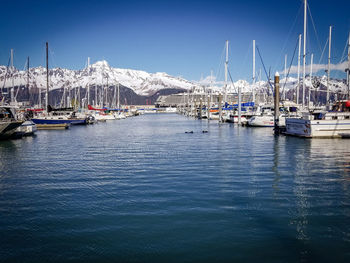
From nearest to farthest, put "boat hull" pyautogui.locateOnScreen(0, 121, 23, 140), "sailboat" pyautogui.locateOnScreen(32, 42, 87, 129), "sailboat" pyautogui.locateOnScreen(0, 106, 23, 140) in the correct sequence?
1. "boat hull" pyautogui.locateOnScreen(0, 121, 23, 140)
2. "sailboat" pyautogui.locateOnScreen(0, 106, 23, 140)
3. "sailboat" pyautogui.locateOnScreen(32, 42, 87, 129)

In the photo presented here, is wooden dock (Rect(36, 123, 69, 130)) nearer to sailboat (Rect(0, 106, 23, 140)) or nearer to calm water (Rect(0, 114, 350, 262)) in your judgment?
sailboat (Rect(0, 106, 23, 140))

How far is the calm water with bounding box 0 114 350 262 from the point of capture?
807 centimetres

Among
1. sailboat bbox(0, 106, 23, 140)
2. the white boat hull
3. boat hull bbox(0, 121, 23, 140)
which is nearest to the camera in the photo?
boat hull bbox(0, 121, 23, 140)

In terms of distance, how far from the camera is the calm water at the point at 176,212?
8.07 meters

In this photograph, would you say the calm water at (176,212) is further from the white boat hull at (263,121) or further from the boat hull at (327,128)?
the white boat hull at (263,121)

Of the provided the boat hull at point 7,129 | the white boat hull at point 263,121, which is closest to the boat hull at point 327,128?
the white boat hull at point 263,121

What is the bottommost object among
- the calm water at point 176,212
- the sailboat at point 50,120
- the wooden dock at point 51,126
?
the calm water at point 176,212

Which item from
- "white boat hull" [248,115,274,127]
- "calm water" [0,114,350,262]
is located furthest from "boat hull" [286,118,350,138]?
"white boat hull" [248,115,274,127]

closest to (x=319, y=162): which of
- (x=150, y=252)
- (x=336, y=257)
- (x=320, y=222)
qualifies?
(x=320, y=222)

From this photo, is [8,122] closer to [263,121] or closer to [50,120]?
[50,120]

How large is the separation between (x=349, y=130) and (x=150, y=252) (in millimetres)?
32794

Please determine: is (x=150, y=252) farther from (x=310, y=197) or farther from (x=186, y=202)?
(x=310, y=197)

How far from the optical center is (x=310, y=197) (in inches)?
500

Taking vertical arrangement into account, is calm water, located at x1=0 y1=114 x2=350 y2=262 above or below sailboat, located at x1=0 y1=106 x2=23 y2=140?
below
